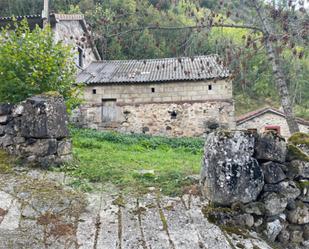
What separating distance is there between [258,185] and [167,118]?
1254 centimetres

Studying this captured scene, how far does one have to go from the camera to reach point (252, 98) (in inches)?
1114

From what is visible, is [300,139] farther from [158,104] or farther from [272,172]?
[158,104]

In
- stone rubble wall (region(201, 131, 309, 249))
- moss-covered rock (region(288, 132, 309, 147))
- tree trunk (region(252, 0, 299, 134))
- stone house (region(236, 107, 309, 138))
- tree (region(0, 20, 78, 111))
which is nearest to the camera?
stone rubble wall (region(201, 131, 309, 249))

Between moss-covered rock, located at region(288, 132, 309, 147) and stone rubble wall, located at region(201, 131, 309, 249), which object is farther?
moss-covered rock, located at region(288, 132, 309, 147)

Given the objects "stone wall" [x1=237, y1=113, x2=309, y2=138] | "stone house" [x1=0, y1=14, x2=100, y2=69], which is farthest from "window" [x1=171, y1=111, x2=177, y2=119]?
"stone house" [x1=0, y1=14, x2=100, y2=69]

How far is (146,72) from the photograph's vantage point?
56.5ft

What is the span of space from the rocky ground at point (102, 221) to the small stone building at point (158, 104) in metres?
11.7

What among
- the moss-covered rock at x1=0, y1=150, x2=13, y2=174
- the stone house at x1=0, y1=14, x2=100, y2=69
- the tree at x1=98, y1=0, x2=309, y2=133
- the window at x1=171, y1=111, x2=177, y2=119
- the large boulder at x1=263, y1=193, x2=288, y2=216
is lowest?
the large boulder at x1=263, y1=193, x2=288, y2=216

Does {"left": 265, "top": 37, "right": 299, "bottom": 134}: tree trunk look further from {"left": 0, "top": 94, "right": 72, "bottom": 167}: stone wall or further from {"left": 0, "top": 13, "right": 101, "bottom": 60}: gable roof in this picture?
{"left": 0, "top": 13, "right": 101, "bottom": 60}: gable roof

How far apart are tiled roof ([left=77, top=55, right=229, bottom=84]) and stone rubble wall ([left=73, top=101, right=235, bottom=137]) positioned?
1301 mm

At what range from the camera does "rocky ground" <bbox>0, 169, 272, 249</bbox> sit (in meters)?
3.42

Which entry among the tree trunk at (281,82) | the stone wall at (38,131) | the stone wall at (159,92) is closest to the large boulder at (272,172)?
the stone wall at (38,131)

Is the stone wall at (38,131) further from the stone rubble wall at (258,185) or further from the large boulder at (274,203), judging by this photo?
the large boulder at (274,203)

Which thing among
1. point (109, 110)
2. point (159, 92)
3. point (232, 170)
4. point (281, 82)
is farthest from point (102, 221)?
point (109, 110)
